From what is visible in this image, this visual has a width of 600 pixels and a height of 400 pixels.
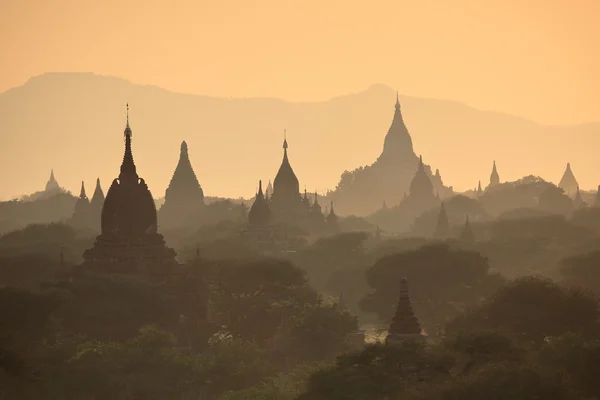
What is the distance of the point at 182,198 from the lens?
18138 cm

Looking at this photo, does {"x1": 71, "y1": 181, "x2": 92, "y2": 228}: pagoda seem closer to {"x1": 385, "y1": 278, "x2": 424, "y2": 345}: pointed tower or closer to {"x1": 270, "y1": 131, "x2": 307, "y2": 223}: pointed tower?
{"x1": 270, "y1": 131, "x2": 307, "y2": 223}: pointed tower

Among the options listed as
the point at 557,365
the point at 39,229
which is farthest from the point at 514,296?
the point at 39,229

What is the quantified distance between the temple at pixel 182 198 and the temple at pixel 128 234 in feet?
270

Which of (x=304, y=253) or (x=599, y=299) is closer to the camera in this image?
(x=599, y=299)

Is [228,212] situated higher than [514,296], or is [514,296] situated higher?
[228,212]

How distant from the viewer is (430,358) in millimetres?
60188

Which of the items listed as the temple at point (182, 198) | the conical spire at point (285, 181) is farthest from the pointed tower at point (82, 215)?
the conical spire at point (285, 181)

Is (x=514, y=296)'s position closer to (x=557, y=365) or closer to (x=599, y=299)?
(x=599, y=299)

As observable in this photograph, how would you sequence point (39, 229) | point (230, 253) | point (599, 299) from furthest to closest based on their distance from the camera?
point (39, 229) → point (230, 253) → point (599, 299)

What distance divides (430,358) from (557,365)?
4.37 m

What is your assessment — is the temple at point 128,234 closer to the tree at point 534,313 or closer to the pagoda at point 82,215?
the tree at point 534,313

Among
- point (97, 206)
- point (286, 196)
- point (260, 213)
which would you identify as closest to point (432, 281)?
point (260, 213)

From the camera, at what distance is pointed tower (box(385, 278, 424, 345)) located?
2635 inches

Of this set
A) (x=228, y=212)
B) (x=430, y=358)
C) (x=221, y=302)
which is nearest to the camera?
(x=430, y=358)
